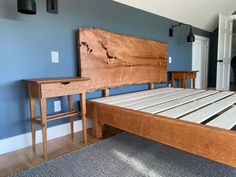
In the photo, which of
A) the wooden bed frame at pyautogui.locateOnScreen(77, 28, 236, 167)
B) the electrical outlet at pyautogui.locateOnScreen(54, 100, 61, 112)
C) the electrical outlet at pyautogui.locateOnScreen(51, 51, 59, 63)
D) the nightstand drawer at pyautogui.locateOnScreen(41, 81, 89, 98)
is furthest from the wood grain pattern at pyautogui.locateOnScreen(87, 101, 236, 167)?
the electrical outlet at pyautogui.locateOnScreen(51, 51, 59, 63)

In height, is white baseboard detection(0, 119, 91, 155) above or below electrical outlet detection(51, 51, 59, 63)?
below

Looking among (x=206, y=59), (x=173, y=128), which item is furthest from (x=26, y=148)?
(x=206, y=59)

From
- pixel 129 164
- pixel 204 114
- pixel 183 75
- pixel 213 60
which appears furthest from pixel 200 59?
pixel 129 164

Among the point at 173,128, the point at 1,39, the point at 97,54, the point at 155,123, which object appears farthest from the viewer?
the point at 97,54

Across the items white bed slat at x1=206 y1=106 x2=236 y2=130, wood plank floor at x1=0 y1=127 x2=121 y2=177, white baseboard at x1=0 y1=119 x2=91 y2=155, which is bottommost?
wood plank floor at x1=0 y1=127 x2=121 y2=177

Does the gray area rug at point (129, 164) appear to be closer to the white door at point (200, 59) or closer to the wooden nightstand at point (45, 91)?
the wooden nightstand at point (45, 91)

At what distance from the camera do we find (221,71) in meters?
4.46

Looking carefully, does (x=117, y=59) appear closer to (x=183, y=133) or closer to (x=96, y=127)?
(x=96, y=127)

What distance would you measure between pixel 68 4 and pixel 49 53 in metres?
0.60

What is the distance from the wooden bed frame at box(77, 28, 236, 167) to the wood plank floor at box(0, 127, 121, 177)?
0.23 meters

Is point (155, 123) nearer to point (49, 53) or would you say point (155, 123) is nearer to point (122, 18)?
point (49, 53)

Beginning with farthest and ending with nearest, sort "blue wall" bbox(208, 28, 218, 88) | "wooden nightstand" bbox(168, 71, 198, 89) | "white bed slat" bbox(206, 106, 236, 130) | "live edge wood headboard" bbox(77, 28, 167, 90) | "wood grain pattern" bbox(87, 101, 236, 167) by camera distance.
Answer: "blue wall" bbox(208, 28, 218, 88) < "wooden nightstand" bbox(168, 71, 198, 89) < "live edge wood headboard" bbox(77, 28, 167, 90) < "white bed slat" bbox(206, 106, 236, 130) < "wood grain pattern" bbox(87, 101, 236, 167)

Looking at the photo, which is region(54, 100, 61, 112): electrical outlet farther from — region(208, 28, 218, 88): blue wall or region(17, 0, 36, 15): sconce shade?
region(208, 28, 218, 88): blue wall

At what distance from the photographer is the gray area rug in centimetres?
Answer: 138
